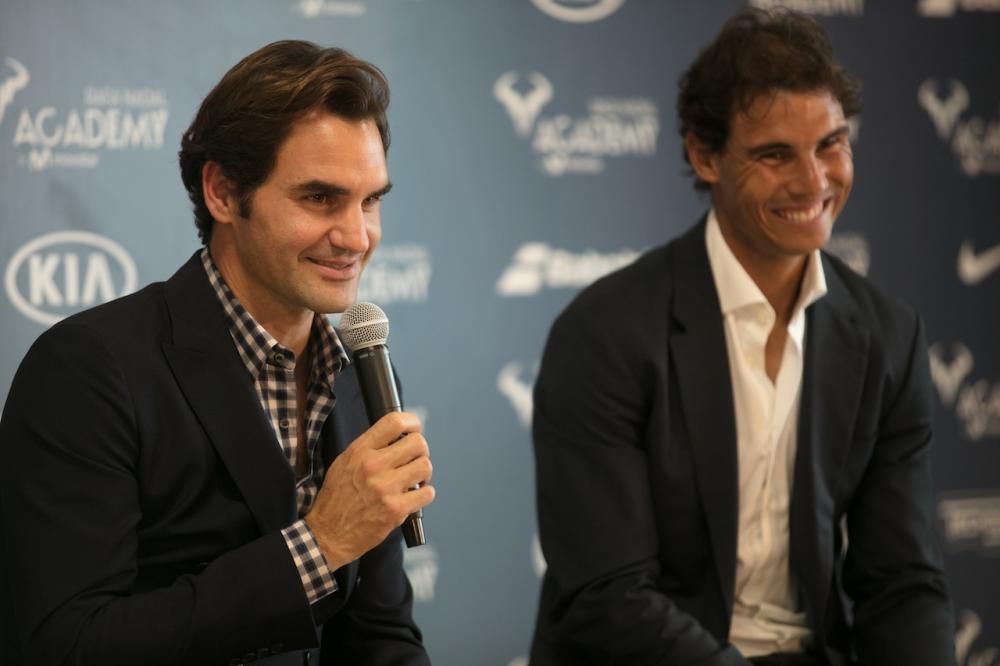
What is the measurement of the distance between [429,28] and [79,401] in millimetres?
2389

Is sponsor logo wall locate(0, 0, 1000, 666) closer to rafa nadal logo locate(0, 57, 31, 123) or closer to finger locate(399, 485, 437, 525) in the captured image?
rafa nadal logo locate(0, 57, 31, 123)

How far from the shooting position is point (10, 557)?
5.85 feet

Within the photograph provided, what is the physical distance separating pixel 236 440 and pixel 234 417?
0.12 ft

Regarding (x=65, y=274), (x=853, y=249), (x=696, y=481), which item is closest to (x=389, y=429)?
(x=696, y=481)

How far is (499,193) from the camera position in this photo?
401 centimetres

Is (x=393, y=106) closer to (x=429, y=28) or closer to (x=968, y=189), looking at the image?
(x=429, y=28)

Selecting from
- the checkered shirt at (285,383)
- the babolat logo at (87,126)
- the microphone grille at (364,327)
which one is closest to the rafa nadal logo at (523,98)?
the babolat logo at (87,126)

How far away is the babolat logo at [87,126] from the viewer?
3.41 metres

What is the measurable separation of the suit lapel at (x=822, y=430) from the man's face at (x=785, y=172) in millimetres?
166

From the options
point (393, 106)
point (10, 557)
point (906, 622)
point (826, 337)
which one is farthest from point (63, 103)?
Answer: point (906, 622)

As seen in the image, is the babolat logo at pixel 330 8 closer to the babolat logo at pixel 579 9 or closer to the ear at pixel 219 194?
the babolat logo at pixel 579 9

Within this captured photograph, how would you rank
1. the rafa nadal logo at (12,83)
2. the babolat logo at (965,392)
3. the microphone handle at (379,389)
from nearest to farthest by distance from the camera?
the microphone handle at (379,389) < the rafa nadal logo at (12,83) < the babolat logo at (965,392)

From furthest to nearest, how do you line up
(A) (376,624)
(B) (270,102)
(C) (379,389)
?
(A) (376,624) < (B) (270,102) < (C) (379,389)

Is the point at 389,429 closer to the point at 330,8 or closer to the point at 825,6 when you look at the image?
the point at 330,8
